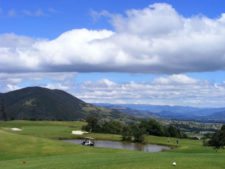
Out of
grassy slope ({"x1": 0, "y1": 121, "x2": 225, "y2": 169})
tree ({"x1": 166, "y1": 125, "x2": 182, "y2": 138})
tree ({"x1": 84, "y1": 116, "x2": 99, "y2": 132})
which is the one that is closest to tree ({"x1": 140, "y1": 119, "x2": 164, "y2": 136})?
tree ({"x1": 166, "y1": 125, "x2": 182, "y2": 138})

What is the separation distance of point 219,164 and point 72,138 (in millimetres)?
110707

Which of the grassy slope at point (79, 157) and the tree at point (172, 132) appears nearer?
the grassy slope at point (79, 157)

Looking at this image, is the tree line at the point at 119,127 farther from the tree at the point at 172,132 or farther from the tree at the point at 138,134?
the tree at the point at 138,134

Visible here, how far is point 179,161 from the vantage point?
115 ft

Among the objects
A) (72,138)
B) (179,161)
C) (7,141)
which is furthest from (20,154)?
(72,138)

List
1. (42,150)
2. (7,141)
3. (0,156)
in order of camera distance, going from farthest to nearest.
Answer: (7,141), (42,150), (0,156)

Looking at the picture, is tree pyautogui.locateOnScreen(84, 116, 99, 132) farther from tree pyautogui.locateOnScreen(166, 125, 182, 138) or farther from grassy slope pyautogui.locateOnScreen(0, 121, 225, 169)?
grassy slope pyautogui.locateOnScreen(0, 121, 225, 169)

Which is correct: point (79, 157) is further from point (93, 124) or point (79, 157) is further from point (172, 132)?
point (172, 132)

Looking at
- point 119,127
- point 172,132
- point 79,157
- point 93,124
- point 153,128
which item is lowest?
point 79,157

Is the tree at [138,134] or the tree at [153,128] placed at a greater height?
the tree at [153,128]

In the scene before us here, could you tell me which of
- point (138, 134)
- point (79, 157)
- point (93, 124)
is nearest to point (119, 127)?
point (93, 124)

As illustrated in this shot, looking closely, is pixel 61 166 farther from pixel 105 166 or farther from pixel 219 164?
pixel 219 164

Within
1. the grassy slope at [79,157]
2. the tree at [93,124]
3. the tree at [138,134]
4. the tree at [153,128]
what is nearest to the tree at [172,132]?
the tree at [153,128]

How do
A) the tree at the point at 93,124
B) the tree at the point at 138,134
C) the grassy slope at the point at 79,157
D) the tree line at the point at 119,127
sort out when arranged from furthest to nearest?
the tree at the point at 93,124 < the tree line at the point at 119,127 < the tree at the point at 138,134 < the grassy slope at the point at 79,157
